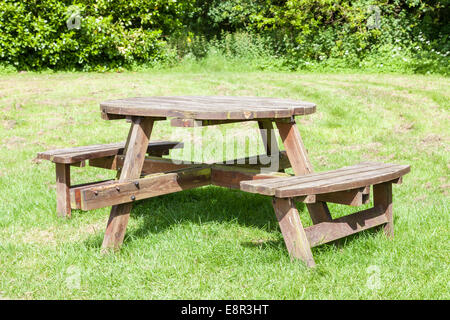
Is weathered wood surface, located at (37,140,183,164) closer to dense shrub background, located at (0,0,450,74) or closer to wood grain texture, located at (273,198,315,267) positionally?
wood grain texture, located at (273,198,315,267)

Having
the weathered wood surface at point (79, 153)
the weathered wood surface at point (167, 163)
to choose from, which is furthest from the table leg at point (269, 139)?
the weathered wood surface at point (79, 153)

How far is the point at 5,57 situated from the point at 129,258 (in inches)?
398

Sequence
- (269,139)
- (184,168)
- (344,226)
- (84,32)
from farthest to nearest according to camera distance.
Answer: (84,32) < (269,139) < (184,168) < (344,226)

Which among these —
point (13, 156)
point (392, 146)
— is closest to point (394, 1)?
point (392, 146)

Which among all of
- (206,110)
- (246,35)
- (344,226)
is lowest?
(344,226)

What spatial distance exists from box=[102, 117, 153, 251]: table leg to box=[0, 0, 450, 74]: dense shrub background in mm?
8949

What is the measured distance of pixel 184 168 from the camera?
410 cm

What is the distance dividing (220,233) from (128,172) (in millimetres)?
782

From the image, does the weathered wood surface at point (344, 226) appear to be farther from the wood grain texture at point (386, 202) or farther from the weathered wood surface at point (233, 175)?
the weathered wood surface at point (233, 175)

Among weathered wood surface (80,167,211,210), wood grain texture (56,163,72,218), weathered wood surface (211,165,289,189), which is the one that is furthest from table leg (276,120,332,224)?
wood grain texture (56,163,72,218)

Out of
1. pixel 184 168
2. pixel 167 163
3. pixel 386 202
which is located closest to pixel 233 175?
pixel 184 168

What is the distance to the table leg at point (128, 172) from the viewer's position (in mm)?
3492

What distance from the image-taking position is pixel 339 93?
9.05 meters

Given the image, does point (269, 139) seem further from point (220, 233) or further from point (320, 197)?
point (320, 197)
